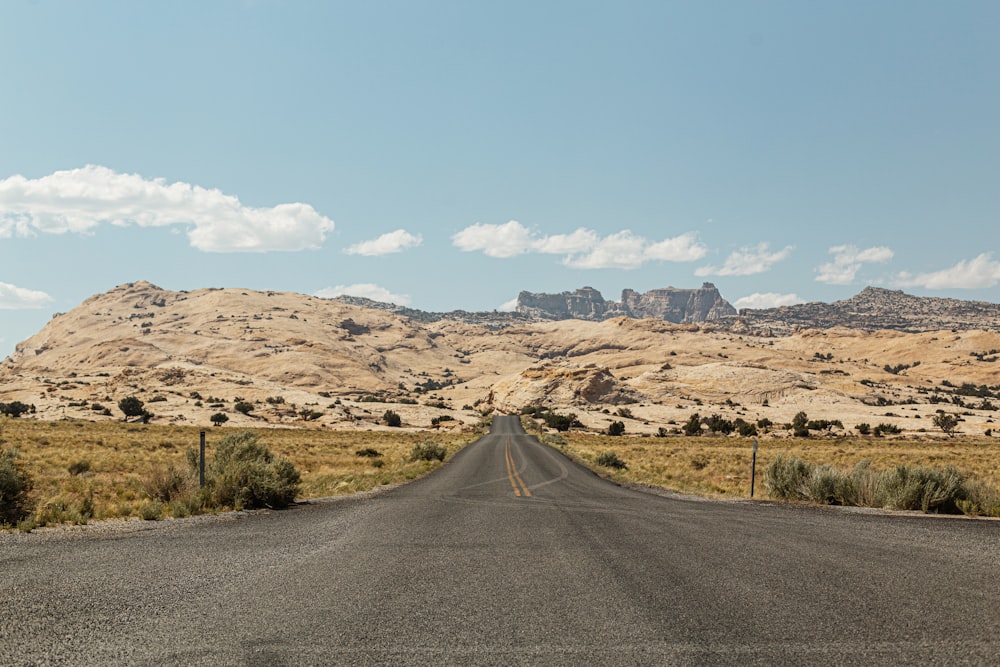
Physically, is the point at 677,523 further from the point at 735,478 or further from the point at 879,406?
the point at 879,406

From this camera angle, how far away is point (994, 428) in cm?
7575

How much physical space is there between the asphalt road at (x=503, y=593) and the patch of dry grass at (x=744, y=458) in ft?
37.7

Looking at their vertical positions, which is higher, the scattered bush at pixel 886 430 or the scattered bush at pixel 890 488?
the scattered bush at pixel 890 488

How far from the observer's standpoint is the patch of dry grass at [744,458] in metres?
27.8

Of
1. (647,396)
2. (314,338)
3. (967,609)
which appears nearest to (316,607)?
(967,609)

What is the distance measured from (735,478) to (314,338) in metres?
177

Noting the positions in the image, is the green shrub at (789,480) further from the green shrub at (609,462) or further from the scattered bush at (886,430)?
the scattered bush at (886,430)

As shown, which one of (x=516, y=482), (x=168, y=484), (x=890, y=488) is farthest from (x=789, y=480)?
(x=168, y=484)

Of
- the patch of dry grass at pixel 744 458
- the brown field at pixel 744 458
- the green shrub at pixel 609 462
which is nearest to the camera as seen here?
the brown field at pixel 744 458

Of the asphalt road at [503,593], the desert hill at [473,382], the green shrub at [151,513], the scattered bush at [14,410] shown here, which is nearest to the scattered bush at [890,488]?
the asphalt road at [503,593]

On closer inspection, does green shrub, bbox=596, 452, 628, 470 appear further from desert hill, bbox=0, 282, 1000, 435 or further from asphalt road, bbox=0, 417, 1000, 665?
desert hill, bbox=0, 282, 1000, 435

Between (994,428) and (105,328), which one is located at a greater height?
(105,328)

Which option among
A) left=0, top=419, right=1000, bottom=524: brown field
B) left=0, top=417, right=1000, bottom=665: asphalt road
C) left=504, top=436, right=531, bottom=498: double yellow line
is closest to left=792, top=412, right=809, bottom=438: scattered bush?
left=0, top=419, right=1000, bottom=524: brown field

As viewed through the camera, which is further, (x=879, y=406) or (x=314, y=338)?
(x=314, y=338)
